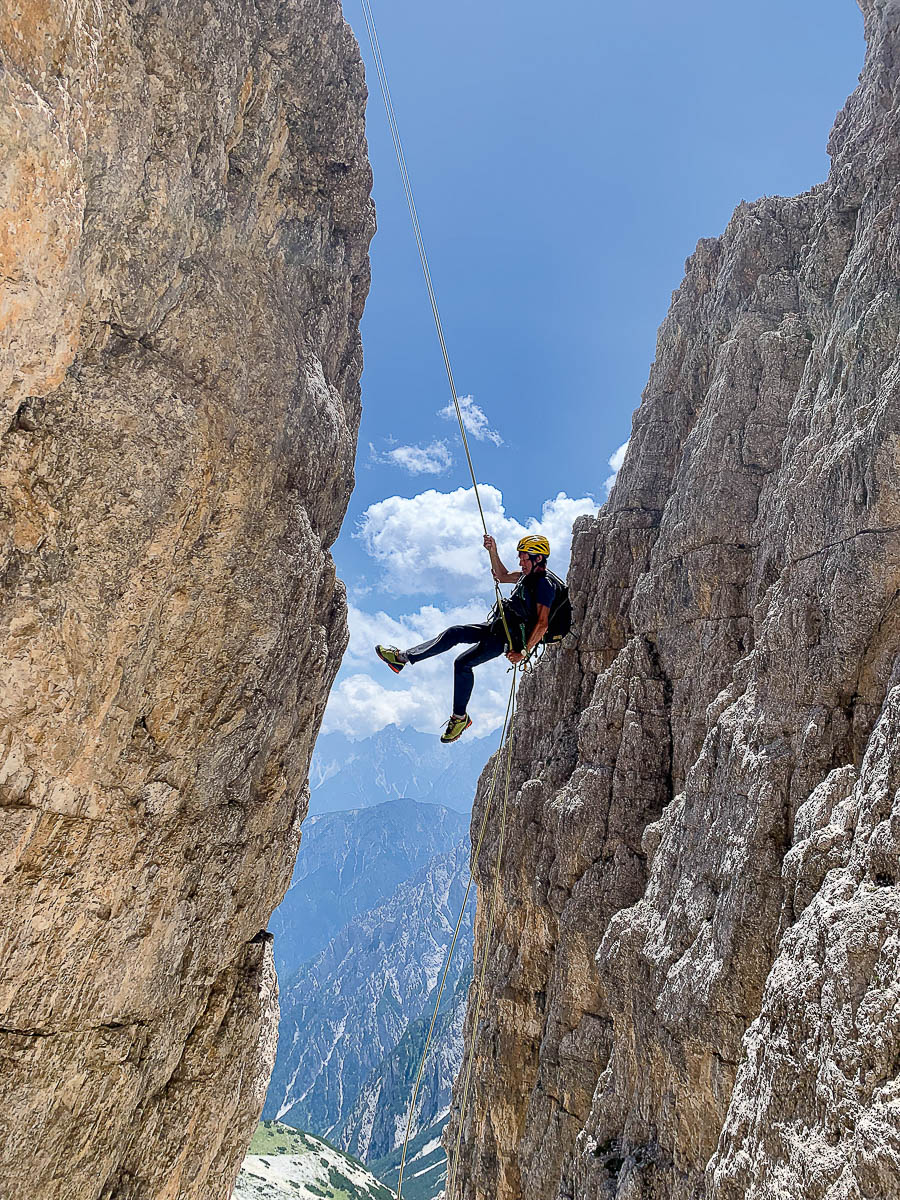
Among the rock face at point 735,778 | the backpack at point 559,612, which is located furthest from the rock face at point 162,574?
the rock face at point 735,778

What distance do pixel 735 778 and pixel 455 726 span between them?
5042 millimetres

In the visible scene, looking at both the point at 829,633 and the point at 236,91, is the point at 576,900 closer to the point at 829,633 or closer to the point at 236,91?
the point at 829,633

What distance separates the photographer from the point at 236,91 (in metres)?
11.3

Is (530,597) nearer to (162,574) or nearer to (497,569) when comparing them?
(497,569)

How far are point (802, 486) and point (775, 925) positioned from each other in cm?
802

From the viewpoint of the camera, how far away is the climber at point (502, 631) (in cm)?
1035

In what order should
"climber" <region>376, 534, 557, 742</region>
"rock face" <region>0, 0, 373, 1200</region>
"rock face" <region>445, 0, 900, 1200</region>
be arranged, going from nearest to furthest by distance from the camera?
"rock face" <region>445, 0, 900, 1200</region>, "rock face" <region>0, 0, 373, 1200</region>, "climber" <region>376, 534, 557, 742</region>

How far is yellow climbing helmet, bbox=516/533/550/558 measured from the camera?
34.5 feet

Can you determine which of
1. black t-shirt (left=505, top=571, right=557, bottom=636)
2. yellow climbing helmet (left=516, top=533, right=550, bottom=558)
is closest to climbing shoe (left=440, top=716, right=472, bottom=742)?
black t-shirt (left=505, top=571, right=557, bottom=636)

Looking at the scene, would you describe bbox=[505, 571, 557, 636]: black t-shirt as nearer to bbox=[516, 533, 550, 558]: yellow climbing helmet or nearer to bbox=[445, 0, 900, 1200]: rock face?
bbox=[516, 533, 550, 558]: yellow climbing helmet

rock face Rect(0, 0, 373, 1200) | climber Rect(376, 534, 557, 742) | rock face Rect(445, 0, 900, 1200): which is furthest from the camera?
climber Rect(376, 534, 557, 742)

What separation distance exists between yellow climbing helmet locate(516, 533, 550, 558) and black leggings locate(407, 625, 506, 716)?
140cm

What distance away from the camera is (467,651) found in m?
10.5

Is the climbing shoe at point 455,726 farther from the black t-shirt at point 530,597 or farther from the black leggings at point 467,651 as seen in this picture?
the black t-shirt at point 530,597
